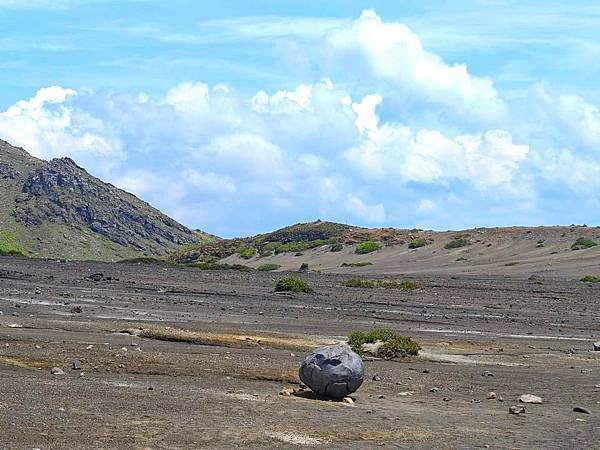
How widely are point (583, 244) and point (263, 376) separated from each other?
66.9 meters

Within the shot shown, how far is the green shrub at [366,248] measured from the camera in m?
99.6

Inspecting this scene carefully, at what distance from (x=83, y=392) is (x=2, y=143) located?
500 ft

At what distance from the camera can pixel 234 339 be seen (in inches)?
1056

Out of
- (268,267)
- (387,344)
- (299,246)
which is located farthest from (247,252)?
(387,344)

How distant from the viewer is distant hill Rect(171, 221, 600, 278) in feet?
265

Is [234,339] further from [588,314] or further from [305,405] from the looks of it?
[588,314]

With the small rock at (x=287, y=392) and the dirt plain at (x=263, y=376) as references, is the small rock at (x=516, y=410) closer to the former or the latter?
the dirt plain at (x=263, y=376)

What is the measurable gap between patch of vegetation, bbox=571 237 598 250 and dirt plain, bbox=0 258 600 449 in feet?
126

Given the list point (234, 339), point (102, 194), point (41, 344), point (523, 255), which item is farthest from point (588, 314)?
point (102, 194)

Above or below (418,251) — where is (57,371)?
below

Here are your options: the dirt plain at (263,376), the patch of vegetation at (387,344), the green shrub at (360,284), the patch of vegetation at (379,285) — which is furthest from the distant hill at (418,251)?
the patch of vegetation at (387,344)

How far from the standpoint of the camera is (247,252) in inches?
4454

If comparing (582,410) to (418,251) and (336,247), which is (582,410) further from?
(336,247)

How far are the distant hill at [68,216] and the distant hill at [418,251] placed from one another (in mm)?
16552
